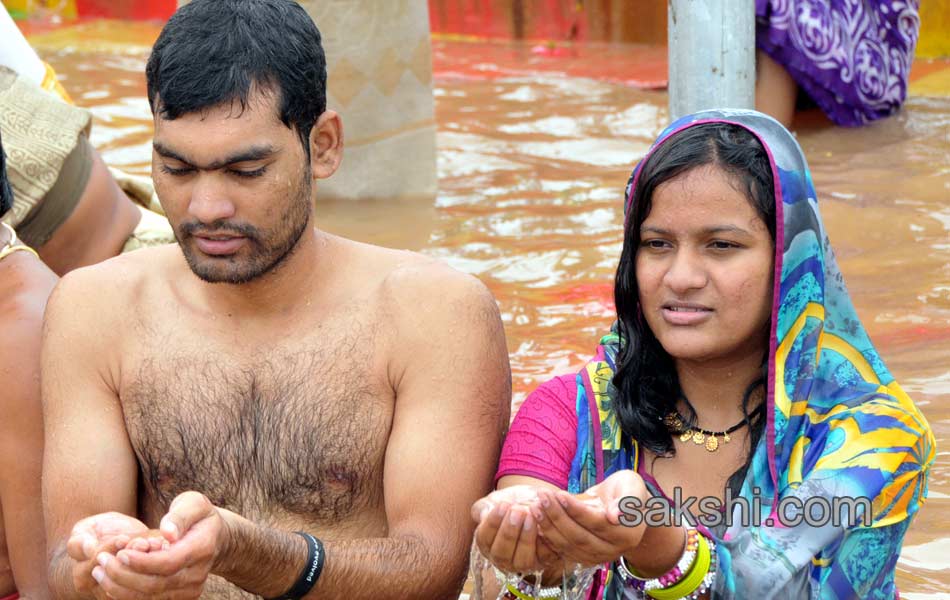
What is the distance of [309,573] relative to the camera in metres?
2.85

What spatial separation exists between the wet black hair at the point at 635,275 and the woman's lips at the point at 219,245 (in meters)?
0.83

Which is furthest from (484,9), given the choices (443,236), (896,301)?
(896,301)

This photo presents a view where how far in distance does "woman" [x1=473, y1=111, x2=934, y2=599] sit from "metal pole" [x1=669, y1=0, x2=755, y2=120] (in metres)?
1.15

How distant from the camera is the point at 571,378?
126 inches

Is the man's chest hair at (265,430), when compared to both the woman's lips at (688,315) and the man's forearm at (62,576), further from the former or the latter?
the woman's lips at (688,315)

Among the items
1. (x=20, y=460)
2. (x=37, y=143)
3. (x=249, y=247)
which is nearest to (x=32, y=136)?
(x=37, y=143)

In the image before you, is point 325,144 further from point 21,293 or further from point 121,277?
point 21,293

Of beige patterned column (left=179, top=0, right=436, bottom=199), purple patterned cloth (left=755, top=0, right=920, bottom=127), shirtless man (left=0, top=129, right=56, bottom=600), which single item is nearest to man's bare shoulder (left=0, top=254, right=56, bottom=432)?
shirtless man (left=0, top=129, right=56, bottom=600)

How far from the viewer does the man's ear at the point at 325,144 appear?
317 centimetres

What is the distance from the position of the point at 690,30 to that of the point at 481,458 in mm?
1684

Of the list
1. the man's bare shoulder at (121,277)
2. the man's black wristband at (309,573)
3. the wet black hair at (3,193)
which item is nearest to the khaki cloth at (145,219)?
the wet black hair at (3,193)

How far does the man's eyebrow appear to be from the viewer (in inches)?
116

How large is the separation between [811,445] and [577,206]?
435 cm

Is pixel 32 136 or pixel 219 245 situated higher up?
pixel 219 245
